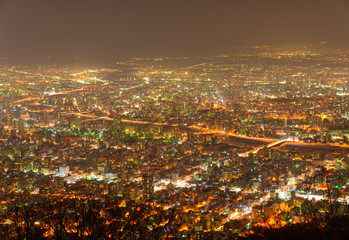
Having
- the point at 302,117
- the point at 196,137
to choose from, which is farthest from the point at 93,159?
the point at 302,117

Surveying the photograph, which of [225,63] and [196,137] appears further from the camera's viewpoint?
[225,63]

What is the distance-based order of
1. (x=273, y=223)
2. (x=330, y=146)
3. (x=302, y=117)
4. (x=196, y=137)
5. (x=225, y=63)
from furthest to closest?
1. (x=225, y=63)
2. (x=302, y=117)
3. (x=196, y=137)
4. (x=330, y=146)
5. (x=273, y=223)

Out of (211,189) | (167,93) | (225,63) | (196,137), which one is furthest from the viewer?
(225,63)

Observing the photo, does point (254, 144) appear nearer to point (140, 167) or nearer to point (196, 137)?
point (196, 137)

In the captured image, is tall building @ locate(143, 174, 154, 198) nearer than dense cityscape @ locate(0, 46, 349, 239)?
No

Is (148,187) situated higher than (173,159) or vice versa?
(148,187)

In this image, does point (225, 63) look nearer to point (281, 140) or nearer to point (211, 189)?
point (281, 140)

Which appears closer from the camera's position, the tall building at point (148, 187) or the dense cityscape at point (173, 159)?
the dense cityscape at point (173, 159)

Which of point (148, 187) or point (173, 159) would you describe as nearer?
point (148, 187)
